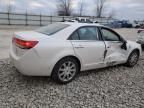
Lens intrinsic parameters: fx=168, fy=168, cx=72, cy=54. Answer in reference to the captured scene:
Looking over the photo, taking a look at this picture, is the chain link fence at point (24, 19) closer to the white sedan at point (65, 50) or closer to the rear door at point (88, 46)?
the white sedan at point (65, 50)

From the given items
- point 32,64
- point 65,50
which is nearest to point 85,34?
point 65,50

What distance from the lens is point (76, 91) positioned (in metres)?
3.70

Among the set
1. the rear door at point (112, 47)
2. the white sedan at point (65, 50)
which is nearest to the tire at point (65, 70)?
the white sedan at point (65, 50)

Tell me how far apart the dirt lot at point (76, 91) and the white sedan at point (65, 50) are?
1.06 feet

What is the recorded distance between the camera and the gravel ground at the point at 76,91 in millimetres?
3186

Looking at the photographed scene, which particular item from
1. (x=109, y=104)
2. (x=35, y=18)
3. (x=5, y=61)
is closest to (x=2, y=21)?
(x=35, y=18)

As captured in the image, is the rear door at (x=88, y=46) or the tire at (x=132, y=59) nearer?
the rear door at (x=88, y=46)

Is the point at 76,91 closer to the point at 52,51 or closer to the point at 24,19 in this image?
the point at 52,51

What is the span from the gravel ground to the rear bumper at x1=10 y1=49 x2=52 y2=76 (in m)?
0.40

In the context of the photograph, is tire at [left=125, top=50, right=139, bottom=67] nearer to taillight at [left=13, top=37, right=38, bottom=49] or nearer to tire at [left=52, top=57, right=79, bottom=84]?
tire at [left=52, top=57, right=79, bottom=84]

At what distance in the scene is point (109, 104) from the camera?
325 centimetres

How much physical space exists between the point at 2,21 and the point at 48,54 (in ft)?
67.5

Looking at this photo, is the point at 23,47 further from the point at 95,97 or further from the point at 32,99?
the point at 95,97

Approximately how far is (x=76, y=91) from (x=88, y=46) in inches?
45.7
